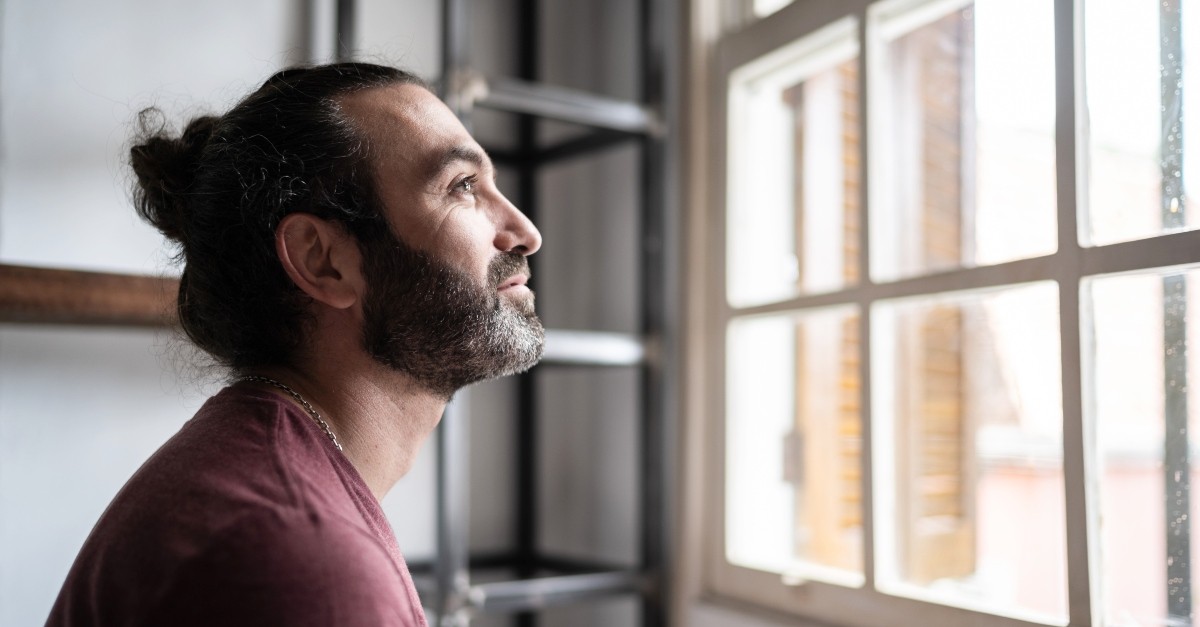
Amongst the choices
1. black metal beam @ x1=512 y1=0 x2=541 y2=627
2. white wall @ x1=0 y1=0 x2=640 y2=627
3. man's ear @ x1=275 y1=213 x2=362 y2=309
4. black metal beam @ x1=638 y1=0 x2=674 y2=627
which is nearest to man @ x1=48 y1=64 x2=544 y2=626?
man's ear @ x1=275 y1=213 x2=362 y2=309

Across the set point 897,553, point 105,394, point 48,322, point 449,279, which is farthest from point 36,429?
→ point 897,553

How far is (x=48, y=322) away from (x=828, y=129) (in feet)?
4.67

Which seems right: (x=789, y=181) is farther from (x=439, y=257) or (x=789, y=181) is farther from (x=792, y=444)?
(x=439, y=257)

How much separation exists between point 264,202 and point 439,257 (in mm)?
211

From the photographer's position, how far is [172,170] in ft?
4.02

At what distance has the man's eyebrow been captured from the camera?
47.2 inches

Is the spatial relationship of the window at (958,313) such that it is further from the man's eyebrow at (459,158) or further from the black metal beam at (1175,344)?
the man's eyebrow at (459,158)

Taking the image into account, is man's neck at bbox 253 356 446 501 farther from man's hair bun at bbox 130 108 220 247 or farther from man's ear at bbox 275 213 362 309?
man's hair bun at bbox 130 108 220 247

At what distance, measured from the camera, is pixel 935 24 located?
193 centimetres

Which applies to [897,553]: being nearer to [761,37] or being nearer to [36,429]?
[761,37]

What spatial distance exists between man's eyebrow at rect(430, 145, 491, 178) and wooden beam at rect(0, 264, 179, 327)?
480 mm

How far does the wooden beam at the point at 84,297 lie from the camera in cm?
128

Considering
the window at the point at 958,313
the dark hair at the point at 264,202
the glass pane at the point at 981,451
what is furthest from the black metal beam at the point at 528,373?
the dark hair at the point at 264,202

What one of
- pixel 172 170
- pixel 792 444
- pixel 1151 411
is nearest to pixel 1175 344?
pixel 1151 411
